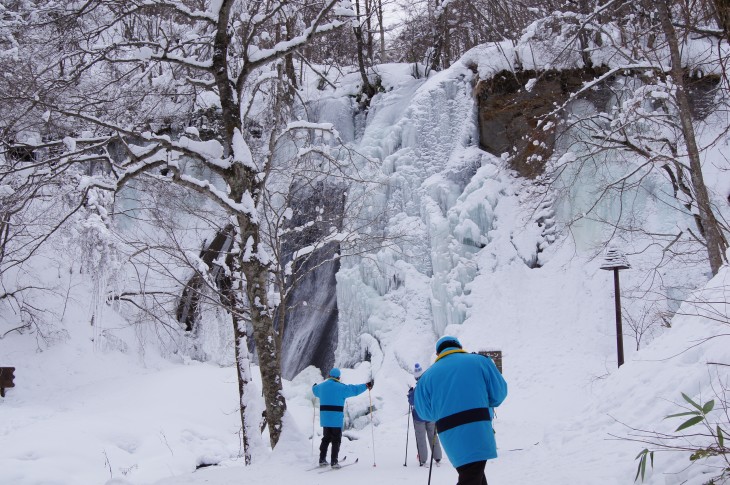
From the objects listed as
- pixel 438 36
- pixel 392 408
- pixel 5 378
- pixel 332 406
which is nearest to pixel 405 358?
pixel 392 408

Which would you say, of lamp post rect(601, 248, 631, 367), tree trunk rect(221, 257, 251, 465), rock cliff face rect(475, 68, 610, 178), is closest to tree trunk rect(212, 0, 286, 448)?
tree trunk rect(221, 257, 251, 465)

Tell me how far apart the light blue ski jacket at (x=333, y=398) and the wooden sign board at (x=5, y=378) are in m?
10.5

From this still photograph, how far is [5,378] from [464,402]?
45.7 ft

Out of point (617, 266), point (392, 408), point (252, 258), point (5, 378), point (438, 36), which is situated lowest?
point (392, 408)

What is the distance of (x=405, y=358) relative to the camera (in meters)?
13.1

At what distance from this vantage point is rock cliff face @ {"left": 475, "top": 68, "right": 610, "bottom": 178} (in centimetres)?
1482

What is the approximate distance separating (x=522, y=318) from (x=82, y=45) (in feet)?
32.1

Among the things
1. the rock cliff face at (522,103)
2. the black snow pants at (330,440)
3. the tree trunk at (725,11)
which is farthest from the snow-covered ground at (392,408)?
the rock cliff face at (522,103)

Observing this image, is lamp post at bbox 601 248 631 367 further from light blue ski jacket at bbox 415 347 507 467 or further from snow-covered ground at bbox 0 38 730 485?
light blue ski jacket at bbox 415 347 507 467

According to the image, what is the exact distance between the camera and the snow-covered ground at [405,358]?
258 inches

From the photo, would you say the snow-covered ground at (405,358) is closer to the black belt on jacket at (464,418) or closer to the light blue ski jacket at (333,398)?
the light blue ski jacket at (333,398)

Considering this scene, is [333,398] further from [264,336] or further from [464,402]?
[464,402]

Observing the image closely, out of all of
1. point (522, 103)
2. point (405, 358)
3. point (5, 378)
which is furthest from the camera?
point (522, 103)

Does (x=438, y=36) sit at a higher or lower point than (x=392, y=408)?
higher
